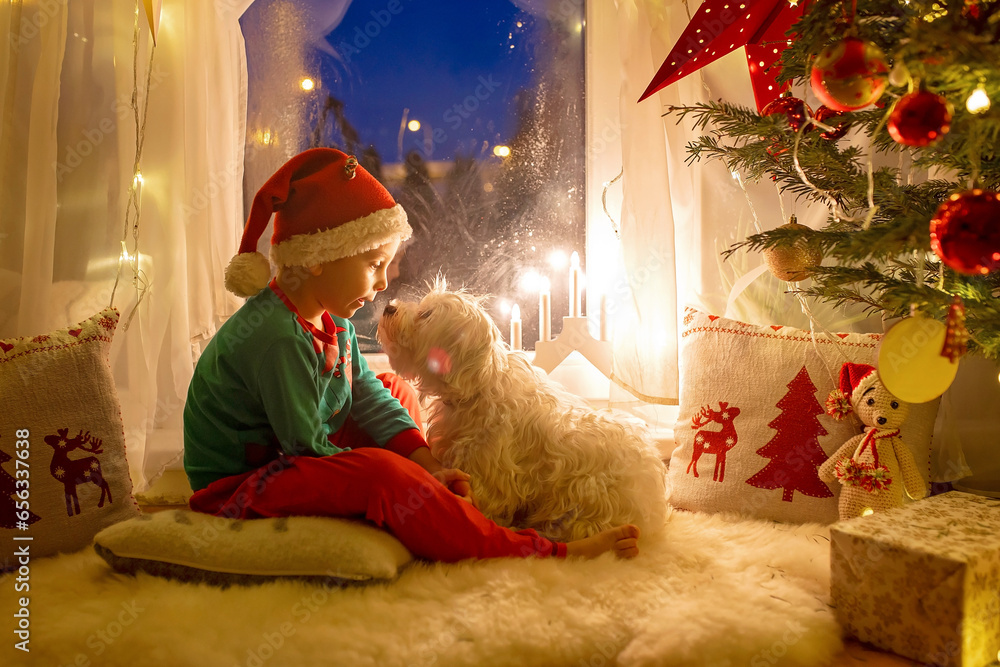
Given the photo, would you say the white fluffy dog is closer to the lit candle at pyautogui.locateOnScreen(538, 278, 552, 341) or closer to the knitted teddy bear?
the knitted teddy bear

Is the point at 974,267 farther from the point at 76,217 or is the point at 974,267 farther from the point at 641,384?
the point at 76,217

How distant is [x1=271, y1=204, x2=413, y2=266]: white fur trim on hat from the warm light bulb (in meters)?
1.11

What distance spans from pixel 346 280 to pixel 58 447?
758 mm

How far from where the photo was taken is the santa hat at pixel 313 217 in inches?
59.0

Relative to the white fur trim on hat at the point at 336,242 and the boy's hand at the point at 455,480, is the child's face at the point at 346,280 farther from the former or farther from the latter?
the boy's hand at the point at 455,480

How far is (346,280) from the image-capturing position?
5.08 feet

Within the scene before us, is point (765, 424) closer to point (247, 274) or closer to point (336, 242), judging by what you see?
point (336, 242)

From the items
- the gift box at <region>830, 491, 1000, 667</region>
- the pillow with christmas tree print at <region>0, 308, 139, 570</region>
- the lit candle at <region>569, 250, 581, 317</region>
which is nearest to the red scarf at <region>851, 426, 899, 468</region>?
the gift box at <region>830, 491, 1000, 667</region>

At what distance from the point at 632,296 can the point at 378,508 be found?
106 cm

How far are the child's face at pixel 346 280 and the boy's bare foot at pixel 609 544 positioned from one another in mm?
752

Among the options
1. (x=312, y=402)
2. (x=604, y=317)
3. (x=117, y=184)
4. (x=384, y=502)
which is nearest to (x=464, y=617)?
(x=384, y=502)

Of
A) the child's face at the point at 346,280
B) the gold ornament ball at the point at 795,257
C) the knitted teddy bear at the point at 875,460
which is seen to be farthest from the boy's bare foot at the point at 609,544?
the child's face at the point at 346,280

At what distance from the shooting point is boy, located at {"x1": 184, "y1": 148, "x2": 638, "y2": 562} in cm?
138

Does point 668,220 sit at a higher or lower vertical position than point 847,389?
higher
